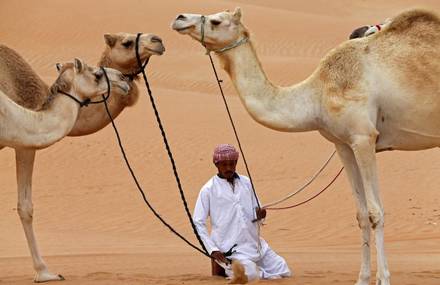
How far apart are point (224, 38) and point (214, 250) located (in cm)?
177

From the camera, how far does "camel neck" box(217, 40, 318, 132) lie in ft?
27.0

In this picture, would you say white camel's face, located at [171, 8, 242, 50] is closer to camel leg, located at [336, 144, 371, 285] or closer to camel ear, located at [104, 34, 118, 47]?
camel leg, located at [336, 144, 371, 285]

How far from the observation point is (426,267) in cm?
1039

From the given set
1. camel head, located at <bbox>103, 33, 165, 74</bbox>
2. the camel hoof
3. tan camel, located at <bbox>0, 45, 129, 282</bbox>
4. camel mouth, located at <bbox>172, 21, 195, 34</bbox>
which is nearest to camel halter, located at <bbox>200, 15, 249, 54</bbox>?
camel mouth, located at <bbox>172, 21, 195, 34</bbox>

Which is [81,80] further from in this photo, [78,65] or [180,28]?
[180,28]

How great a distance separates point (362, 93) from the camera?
26.2 ft

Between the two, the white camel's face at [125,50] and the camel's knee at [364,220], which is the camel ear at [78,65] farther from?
the camel's knee at [364,220]

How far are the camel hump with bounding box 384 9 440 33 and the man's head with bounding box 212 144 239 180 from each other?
165cm

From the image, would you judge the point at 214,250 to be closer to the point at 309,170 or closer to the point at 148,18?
the point at 309,170

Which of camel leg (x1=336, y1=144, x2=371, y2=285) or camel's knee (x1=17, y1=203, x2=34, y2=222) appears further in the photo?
camel's knee (x1=17, y1=203, x2=34, y2=222)

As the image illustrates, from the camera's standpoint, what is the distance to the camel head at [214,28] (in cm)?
817

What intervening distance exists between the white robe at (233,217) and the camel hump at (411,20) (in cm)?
185

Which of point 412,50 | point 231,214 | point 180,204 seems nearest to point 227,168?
point 231,214

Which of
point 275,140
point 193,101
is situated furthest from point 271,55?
point 275,140
